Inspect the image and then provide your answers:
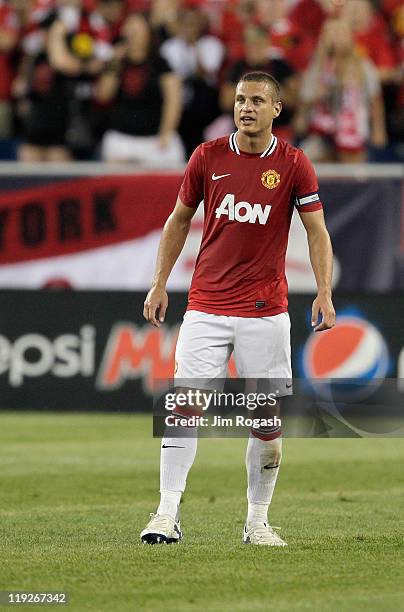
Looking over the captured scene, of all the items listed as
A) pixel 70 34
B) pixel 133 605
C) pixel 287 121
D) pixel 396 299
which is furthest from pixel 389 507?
pixel 70 34

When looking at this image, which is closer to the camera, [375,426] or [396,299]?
[375,426]

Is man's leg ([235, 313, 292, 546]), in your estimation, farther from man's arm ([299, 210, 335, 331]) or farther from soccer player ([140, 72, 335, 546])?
man's arm ([299, 210, 335, 331])

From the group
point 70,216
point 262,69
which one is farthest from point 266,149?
point 262,69

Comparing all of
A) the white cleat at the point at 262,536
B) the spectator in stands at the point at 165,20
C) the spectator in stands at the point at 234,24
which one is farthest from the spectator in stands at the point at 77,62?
the white cleat at the point at 262,536

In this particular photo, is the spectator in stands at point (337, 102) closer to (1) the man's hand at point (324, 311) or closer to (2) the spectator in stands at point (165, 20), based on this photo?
(2) the spectator in stands at point (165, 20)

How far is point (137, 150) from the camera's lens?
14633 millimetres

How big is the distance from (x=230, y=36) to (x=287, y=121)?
166 cm

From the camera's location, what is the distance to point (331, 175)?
13.5 m

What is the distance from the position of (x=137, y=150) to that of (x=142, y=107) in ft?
1.51

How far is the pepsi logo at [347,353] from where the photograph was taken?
12.9 metres

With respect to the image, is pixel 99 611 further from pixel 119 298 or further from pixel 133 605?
pixel 119 298

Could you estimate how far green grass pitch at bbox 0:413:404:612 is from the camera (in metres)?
5.81

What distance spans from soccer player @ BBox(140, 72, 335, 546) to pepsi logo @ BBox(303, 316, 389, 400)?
5.74 meters

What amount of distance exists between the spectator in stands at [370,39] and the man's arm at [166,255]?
8457mm
